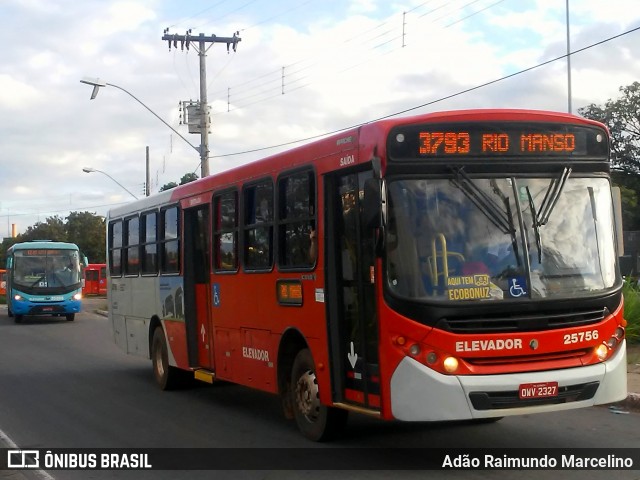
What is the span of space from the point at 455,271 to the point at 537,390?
3.97ft

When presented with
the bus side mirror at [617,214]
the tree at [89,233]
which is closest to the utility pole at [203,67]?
the bus side mirror at [617,214]

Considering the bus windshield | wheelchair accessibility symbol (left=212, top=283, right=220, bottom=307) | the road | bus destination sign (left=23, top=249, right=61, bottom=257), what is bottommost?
the road

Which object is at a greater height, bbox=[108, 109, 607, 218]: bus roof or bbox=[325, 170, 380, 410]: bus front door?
bbox=[108, 109, 607, 218]: bus roof

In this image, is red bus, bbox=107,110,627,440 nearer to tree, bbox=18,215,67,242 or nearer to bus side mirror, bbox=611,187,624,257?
bus side mirror, bbox=611,187,624,257

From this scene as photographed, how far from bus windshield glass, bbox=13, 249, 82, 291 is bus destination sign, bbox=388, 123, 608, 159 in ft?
89.5

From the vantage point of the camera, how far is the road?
26.9 ft

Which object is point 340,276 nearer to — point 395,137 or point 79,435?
point 395,137

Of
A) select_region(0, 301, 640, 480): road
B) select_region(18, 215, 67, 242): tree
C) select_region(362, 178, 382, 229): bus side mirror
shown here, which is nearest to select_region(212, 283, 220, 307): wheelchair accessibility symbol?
select_region(0, 301, 640, 480): road

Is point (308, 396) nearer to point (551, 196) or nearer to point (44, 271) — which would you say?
point (551, 196)

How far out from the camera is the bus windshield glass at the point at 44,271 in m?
32.4

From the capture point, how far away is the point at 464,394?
7.11m

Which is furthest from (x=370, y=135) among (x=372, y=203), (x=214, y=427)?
Result: (x=214, y=427)

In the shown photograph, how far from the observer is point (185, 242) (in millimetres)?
12555

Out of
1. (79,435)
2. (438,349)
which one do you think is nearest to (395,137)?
(438,349)
